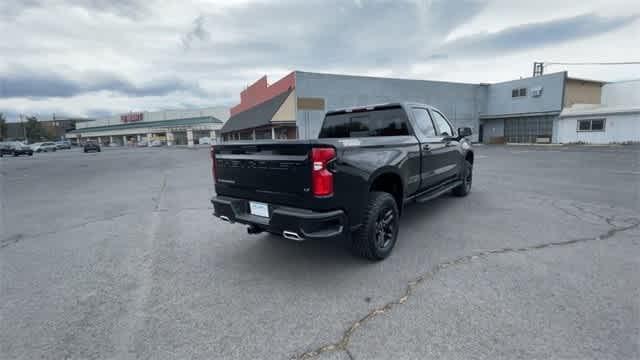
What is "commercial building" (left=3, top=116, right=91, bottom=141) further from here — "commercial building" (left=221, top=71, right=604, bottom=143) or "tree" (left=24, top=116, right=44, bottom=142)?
"commercial building" (left=221, top=71, right=604, bottom=143)

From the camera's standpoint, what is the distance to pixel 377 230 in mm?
3688

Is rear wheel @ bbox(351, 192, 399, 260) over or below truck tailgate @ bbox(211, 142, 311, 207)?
below

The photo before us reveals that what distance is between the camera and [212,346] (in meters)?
2.34

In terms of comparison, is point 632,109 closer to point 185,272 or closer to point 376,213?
point 376,213

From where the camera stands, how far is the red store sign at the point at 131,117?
263 ft

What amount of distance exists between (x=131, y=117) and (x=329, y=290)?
95415mm

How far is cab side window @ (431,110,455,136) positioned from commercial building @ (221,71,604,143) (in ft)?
63.2

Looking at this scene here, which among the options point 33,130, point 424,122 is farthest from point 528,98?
point 33,130

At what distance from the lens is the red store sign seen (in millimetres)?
80312

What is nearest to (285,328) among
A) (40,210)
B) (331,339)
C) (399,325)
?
(331,339)

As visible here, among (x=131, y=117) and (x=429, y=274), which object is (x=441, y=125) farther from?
(x=131, y=117)

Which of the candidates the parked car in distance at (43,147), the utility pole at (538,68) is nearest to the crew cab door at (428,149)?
the utility pole at (538,68)

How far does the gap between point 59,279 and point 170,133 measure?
7763cm

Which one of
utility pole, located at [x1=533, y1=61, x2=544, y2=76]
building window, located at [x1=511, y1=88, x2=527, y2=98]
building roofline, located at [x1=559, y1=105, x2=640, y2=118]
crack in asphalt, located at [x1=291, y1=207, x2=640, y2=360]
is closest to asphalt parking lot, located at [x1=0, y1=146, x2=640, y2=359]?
crack in asphalt, located at [x1=291, y1=207, x2=640, y2=360]
